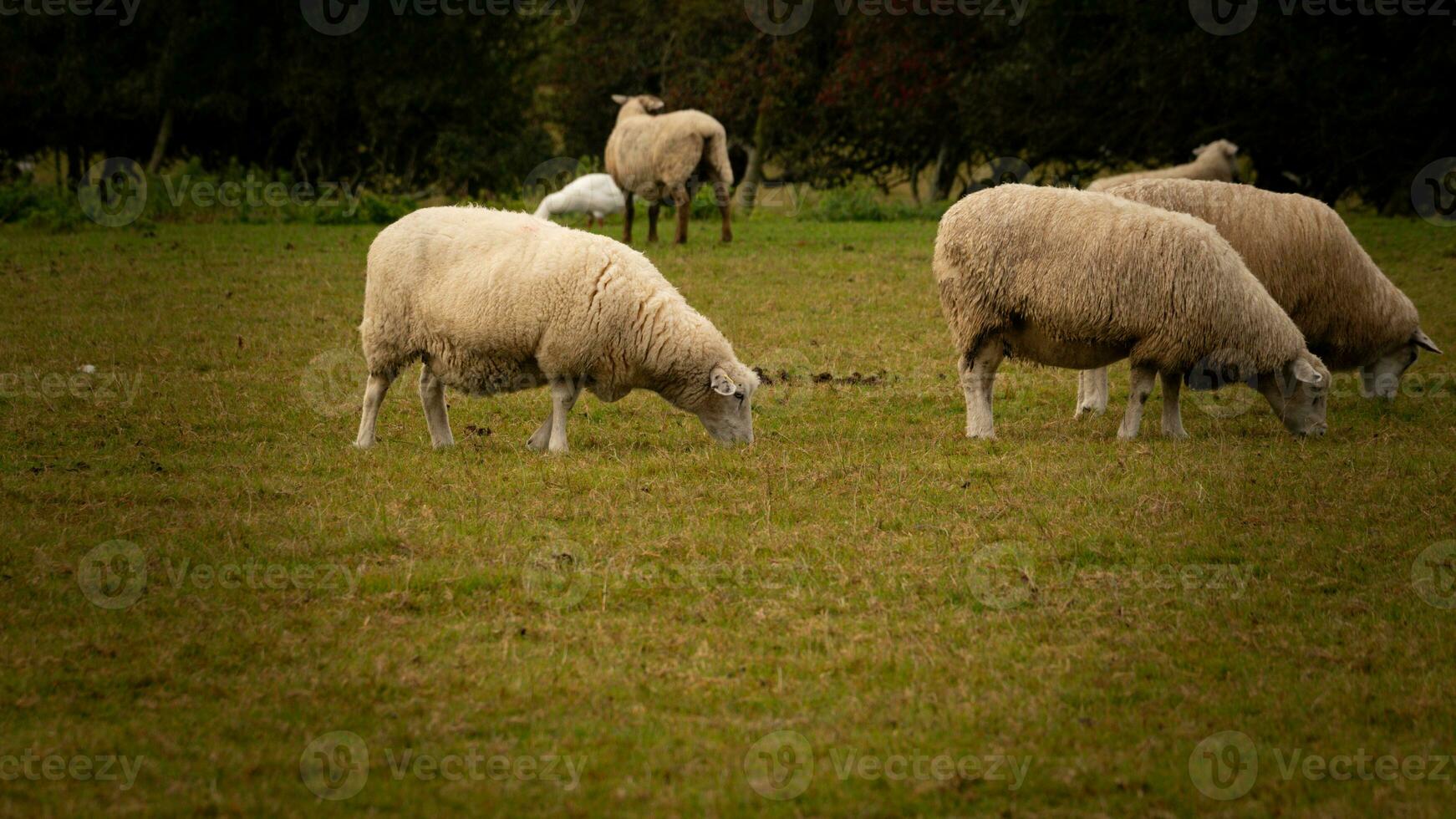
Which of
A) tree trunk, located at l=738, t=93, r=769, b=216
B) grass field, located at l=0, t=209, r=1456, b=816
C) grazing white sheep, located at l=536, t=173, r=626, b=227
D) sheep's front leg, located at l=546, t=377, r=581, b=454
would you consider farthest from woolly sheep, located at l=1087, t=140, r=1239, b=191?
tree trunk, located at l=738, t=93, r=769, b=216

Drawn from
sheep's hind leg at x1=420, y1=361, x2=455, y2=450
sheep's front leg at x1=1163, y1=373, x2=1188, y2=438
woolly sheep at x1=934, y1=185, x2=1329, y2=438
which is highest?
woolly sheep at x1=934, y1=185, x2=1329, y2=438

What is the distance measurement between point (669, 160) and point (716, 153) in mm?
738

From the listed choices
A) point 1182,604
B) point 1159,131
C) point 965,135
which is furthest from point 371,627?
point 965,135

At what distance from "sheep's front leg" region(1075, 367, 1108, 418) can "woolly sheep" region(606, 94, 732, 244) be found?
10.1 m

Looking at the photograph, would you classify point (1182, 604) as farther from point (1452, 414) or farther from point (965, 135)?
point (965, 135)

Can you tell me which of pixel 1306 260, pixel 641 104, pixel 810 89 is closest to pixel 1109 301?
pixel 1306 260

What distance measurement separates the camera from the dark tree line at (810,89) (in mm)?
25172

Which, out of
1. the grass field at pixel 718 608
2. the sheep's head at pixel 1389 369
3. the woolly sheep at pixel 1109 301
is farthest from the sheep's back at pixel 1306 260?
the woolly sheep at pixel 1109 301

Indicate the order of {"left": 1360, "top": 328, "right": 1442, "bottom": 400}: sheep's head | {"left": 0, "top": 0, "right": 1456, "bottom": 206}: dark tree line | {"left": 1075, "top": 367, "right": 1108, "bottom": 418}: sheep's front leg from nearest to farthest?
{"left": 1075, "top": 367, "right": 1108, "bottom": 418}: sheep's front leg, {"left": 1360, "top": 328, "right": 1442, "bottom": 400}: sheep's head, {"left": 0, "top": 0, "right": 1456, "bottom": 206}: dark tree line

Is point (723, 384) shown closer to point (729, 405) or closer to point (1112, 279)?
point (729, 405)

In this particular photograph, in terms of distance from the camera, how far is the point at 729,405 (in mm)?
9375

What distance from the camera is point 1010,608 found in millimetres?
6227

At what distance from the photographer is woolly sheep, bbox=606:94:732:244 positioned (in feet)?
66.5

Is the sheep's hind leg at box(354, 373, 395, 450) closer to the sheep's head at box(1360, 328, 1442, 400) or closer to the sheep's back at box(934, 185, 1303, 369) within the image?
the sheep's back at box(934, 185, 1303, 369)
